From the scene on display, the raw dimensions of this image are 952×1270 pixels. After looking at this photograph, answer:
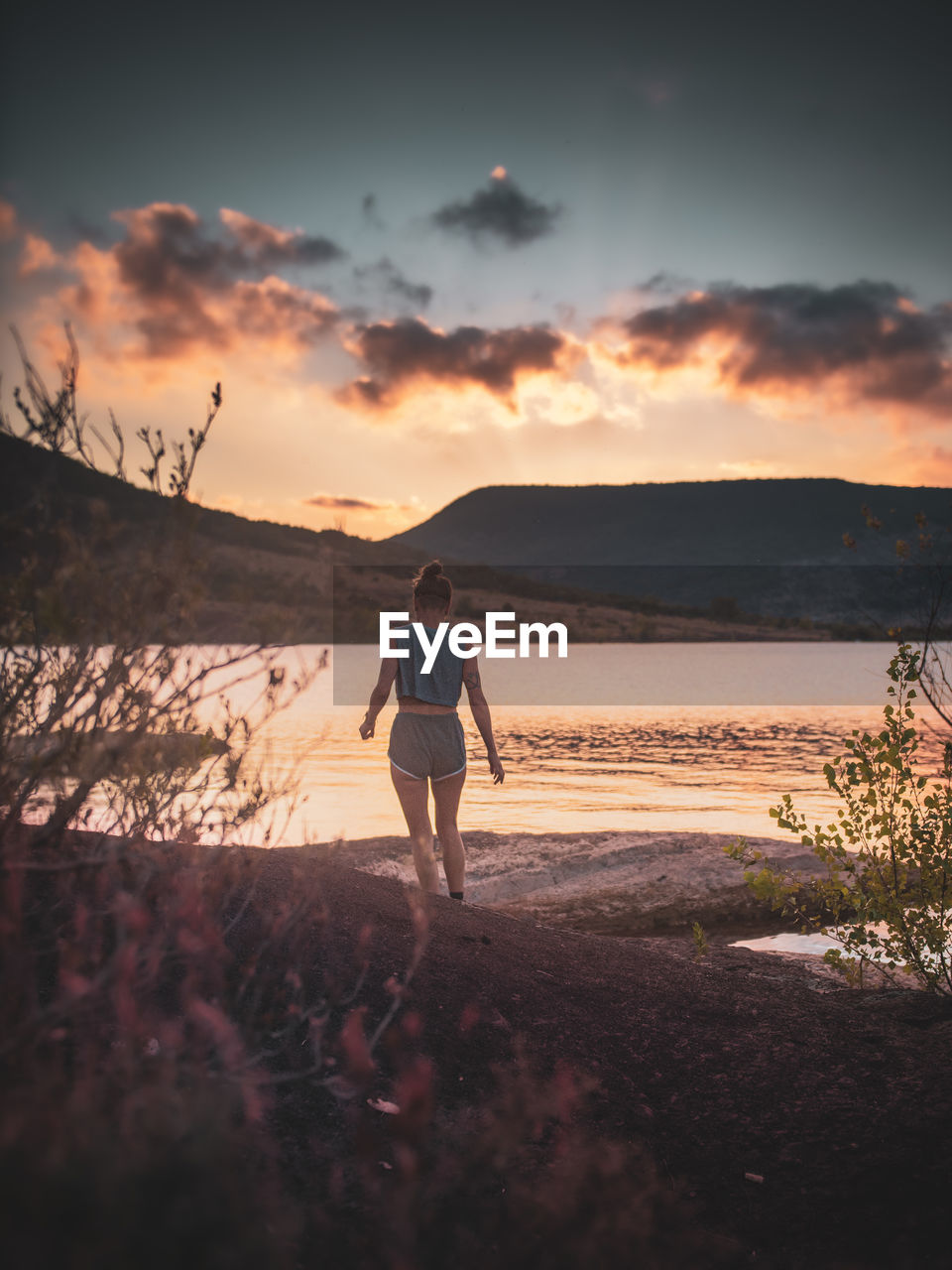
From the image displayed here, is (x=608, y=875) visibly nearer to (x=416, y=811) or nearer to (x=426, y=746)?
(x=416, y=811)

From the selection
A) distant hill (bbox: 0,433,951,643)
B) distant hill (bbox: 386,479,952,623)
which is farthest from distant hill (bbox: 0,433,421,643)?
distant hill (bbox: 386,479,952,623)

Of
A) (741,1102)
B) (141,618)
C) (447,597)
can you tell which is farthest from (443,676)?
(741,1102)

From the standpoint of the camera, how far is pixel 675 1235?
2.73 metres

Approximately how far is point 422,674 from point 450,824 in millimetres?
1193

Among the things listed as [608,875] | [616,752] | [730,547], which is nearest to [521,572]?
[730,547]

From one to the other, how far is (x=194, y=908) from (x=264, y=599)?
1968 millimetres

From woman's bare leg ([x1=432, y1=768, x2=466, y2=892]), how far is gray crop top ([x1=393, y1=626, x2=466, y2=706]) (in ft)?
2.02

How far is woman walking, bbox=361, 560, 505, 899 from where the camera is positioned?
6.42 metres

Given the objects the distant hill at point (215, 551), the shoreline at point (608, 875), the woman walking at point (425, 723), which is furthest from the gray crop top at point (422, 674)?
the shoreline at point (608, 875)

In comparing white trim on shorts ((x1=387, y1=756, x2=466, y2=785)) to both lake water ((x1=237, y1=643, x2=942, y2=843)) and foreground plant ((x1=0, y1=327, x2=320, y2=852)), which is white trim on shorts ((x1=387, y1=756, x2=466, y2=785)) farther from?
foreground plant ((x1=0, y1=327, x2=320, y2=852))

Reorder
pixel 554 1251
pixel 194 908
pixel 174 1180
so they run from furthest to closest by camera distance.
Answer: pixel 194 908, pixel 554 1251, pixel 174 1180

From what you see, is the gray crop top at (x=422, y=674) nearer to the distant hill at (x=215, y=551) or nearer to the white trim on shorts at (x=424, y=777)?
the white trim on shorts at (x=424, y=777)

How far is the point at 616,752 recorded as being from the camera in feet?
75.3

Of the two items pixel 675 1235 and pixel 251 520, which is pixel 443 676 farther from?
pixel 675 1235
